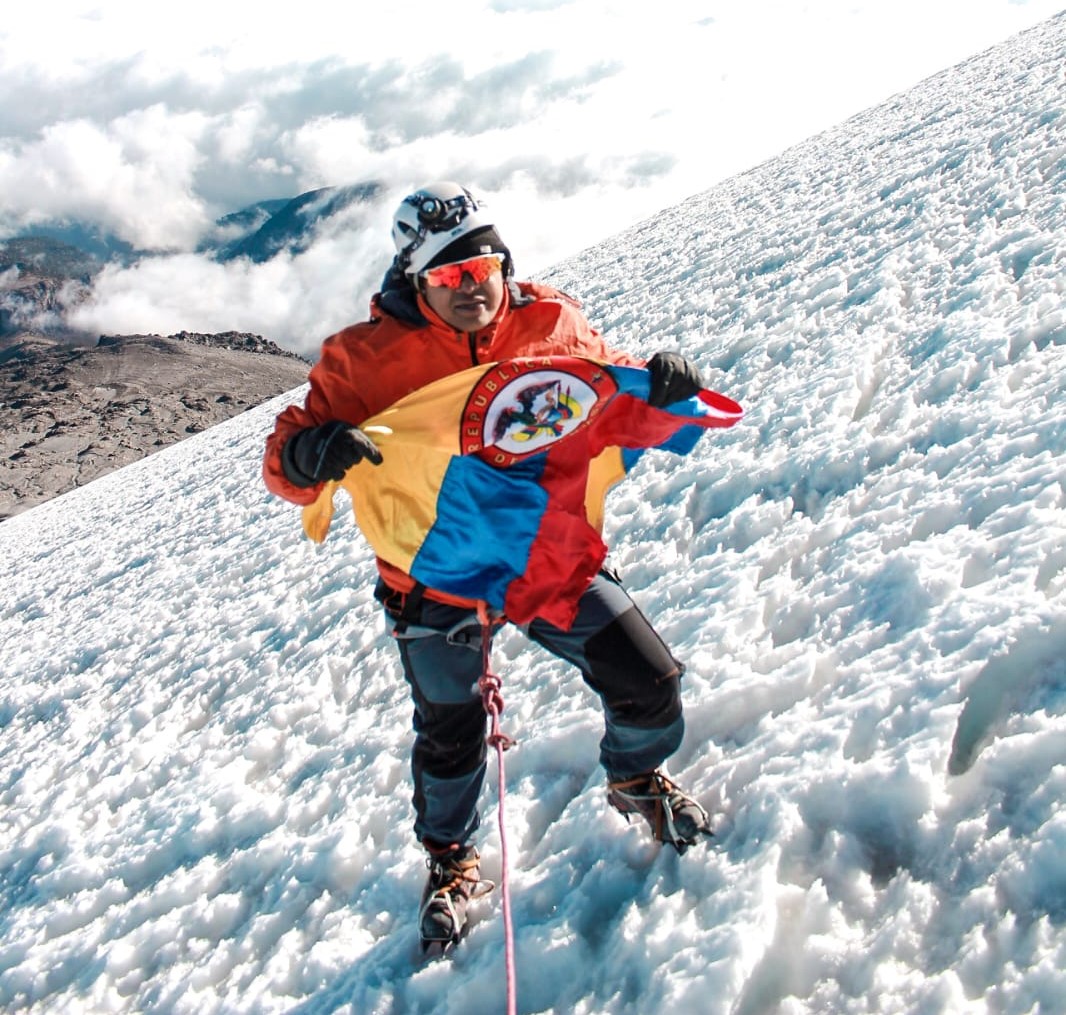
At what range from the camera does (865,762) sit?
283 cm

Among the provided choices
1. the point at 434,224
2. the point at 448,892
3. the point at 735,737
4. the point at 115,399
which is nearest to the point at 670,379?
the point at 434,224

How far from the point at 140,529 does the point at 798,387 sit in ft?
36.5

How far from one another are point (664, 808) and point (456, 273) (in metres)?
2.00

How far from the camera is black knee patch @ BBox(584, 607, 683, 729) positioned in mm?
2914

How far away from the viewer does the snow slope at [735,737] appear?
2.49 meters

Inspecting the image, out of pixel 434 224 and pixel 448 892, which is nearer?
pixel 434 224

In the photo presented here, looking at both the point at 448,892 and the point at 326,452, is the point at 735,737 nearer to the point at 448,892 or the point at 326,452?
the point at 448,892

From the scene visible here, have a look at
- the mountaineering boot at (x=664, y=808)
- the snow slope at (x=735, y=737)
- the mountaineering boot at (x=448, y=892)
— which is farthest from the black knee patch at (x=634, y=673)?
the mountaineering boot at (x=448, y=892)

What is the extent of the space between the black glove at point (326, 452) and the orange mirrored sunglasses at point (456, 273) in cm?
58

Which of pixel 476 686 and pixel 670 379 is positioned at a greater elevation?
pixel 670 379

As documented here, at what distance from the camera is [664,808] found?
303 cm

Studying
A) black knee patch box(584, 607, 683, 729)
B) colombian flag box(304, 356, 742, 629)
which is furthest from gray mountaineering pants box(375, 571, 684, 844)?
colombian flag box(304, 356, 742, 629)

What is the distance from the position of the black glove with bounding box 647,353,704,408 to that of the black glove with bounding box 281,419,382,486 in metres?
1.02

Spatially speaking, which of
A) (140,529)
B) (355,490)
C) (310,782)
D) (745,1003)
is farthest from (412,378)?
(140,529)
